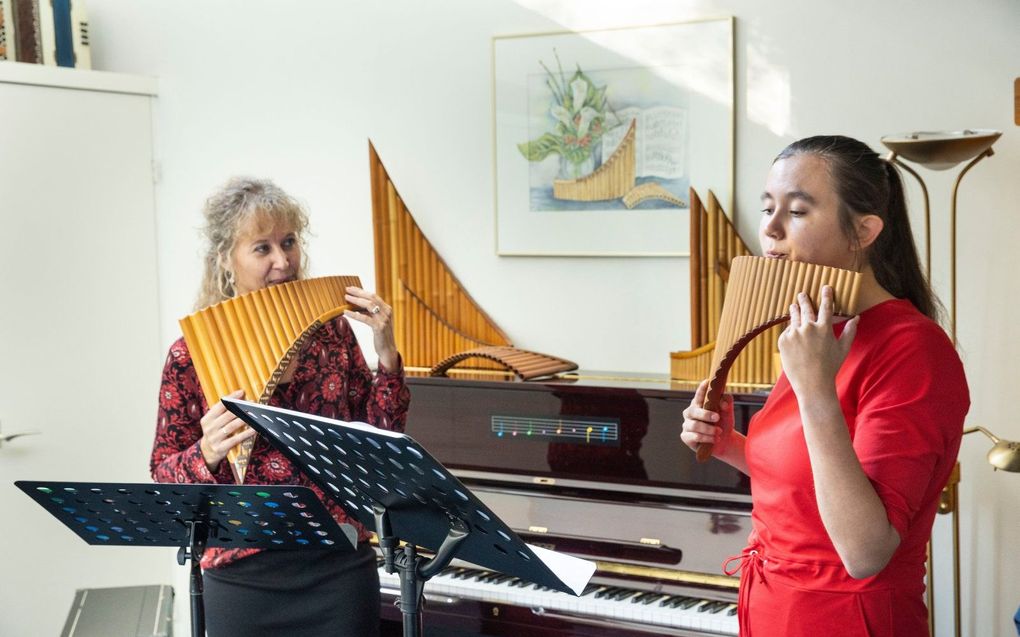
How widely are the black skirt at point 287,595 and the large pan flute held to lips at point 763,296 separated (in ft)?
2.82

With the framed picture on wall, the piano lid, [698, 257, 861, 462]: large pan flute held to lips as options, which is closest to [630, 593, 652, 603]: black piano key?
the piano lid

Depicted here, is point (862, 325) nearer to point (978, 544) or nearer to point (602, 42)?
point (978, 544)

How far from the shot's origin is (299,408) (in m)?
2.37

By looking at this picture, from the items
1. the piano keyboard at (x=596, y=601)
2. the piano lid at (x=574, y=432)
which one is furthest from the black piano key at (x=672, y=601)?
the piano lid at (x=574, y=432)

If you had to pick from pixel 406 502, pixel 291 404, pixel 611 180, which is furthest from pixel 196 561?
pixel 611 180

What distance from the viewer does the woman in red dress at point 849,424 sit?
61.2 inches

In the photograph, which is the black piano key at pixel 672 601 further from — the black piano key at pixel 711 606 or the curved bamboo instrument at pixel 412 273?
the curved bamboo instrument at pixel 412 273

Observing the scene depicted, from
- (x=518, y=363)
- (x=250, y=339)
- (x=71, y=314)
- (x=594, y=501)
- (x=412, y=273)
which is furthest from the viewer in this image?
(x=71, y=314)

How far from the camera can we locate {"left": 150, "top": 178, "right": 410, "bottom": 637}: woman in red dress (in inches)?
90.2

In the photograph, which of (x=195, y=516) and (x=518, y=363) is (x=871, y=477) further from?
(x=518, y=363)

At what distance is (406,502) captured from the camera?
174 cm

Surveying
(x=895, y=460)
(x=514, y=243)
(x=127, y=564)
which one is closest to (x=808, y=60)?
(x=514, y=243)

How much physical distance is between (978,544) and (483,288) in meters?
1.74

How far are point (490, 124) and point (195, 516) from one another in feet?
6.79
